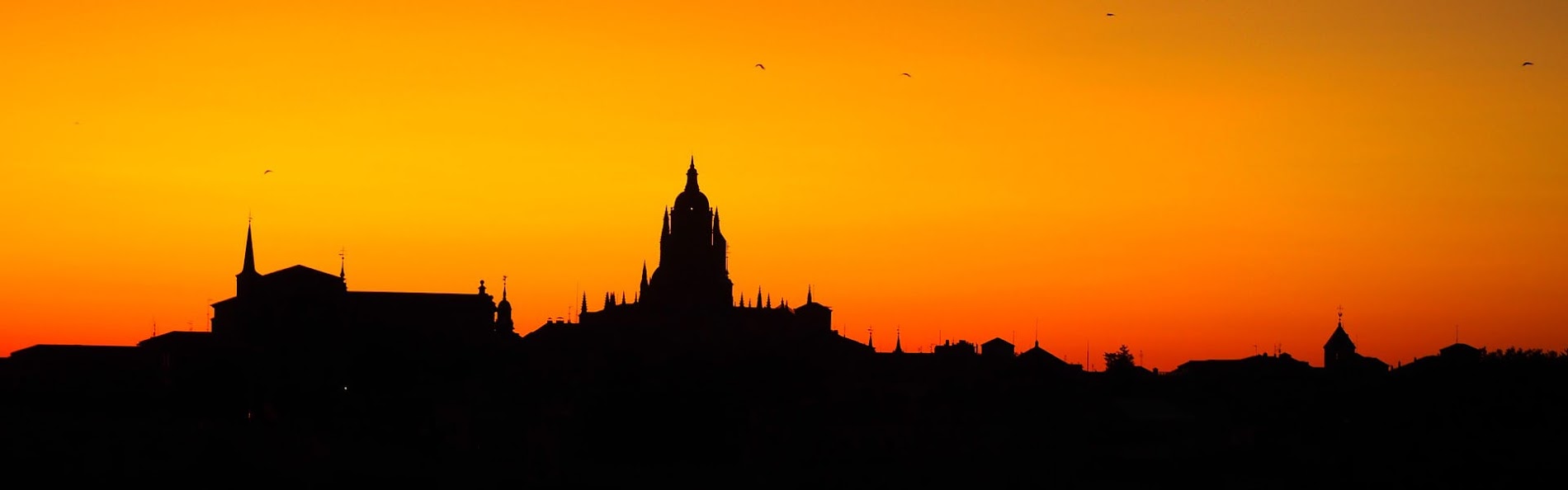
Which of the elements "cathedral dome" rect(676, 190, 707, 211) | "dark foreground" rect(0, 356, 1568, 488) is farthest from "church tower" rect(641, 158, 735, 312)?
"dark foreground" rect(0, 356, 1568, 488)

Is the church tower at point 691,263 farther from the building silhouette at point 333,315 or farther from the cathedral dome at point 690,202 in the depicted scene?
the building silhouette at point 333,315

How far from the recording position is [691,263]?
195875 mm

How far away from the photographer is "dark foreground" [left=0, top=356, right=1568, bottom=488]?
3723 inches

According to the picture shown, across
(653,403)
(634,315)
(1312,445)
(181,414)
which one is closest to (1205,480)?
(1312,445)

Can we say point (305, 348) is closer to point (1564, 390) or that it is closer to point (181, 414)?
point (181, 414)

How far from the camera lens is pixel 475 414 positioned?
128m

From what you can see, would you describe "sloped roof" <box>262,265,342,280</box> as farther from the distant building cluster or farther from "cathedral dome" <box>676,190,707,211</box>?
"cathedral dome" <box>676,190,707,211</box>

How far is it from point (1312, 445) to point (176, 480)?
58.8m

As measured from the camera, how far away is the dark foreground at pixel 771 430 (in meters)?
94.6

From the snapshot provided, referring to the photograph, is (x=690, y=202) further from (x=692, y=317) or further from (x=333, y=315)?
(x=333, y=315)

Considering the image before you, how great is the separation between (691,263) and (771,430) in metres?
70.0

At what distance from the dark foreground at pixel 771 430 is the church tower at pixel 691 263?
1209 inches

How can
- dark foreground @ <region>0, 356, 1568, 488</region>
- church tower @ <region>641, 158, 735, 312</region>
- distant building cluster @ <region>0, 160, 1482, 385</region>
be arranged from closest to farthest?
dark foreground @ <region>0, 356, 1568, 488</region> → distant building cluster @ <region>0, 160, 1482, 385</region> → church tower @ <region>641, 158, 735, 312</region>

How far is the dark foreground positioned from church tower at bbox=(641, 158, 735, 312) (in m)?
30.7
